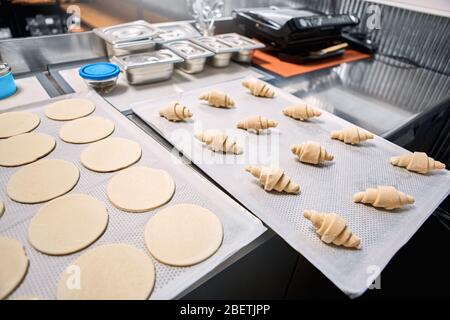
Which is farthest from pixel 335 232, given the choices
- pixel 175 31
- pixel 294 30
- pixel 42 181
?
pixel 175 31

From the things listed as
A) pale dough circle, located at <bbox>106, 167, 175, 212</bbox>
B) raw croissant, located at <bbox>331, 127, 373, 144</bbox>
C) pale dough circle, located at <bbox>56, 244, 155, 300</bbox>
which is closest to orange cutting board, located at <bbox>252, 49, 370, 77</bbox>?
raw croissant, located at <bbox>331, 127, 373, 144</bbox>

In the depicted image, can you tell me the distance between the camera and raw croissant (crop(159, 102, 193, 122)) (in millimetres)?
1092

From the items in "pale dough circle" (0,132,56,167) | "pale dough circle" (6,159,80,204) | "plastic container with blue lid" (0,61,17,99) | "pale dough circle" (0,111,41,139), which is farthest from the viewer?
"plastic container with blue lid" (0,61,17,99)

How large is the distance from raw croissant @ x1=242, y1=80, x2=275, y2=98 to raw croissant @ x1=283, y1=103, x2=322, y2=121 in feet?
0.56

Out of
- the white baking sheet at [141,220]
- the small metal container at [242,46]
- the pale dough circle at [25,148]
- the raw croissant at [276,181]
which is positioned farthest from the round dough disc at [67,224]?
the small metal container at [242,46]

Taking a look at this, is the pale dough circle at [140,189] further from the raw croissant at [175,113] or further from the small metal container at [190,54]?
the small metal container at [190,54]

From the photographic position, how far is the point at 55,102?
117 cm

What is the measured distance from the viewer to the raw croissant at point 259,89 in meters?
1.33

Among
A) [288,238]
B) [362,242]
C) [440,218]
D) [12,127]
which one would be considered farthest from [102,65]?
[440,218]

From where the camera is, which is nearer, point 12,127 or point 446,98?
point 12,127

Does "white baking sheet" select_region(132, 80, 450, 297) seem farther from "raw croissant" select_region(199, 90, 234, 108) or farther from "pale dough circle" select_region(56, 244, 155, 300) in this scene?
"pale dough circle" select_region(56, 244, 155, 300)

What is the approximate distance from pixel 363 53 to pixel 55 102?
6.74ft

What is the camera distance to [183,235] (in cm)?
74
